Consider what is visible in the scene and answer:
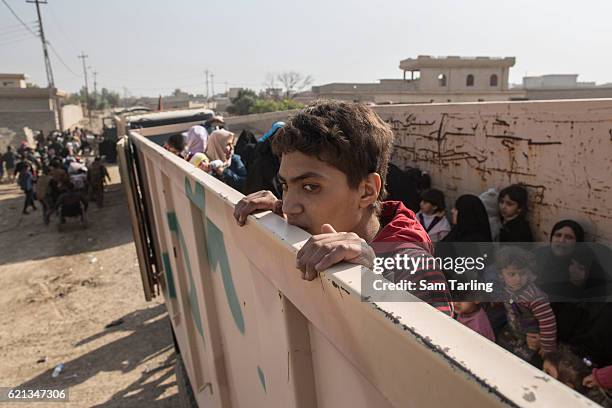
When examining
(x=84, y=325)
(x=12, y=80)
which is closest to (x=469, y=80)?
(x=84, y=325)

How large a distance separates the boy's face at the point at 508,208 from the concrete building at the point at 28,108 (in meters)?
31.1

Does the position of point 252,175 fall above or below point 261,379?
above

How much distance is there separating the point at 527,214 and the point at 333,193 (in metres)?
2.35

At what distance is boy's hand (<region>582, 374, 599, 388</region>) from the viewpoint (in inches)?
71.9

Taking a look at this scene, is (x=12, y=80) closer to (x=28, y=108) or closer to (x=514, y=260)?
(x=28, y=108)

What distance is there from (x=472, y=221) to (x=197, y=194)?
81.9 inches

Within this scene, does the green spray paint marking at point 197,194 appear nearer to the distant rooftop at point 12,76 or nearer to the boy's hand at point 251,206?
the boy's hand at point 251,206

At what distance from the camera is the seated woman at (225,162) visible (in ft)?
11.2

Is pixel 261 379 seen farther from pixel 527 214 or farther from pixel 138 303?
pixel 138 303

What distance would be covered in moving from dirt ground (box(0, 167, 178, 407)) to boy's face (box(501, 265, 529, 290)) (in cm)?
313

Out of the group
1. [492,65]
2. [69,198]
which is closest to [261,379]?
[69,198]

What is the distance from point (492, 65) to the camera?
32812 mm

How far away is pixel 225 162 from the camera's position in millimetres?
4090

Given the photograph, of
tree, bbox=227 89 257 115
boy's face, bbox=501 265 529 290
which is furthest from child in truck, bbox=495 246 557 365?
tree, bbox=227 89 257 115
